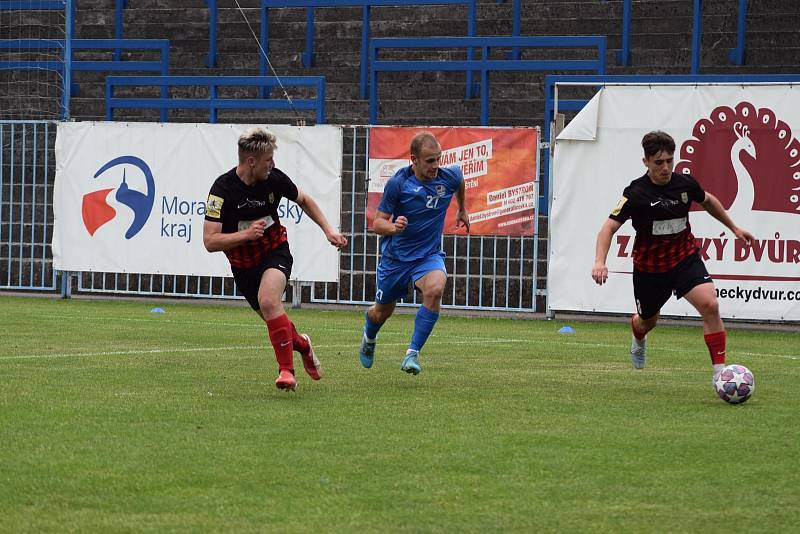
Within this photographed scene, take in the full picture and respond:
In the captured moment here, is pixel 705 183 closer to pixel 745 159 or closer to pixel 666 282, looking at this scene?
pixel 745 159

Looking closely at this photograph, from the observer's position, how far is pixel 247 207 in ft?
29.1

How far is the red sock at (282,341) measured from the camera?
8.70 metres

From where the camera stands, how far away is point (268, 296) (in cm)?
881

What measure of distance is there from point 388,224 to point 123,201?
30.2 feet

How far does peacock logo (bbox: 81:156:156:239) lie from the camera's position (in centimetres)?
1819

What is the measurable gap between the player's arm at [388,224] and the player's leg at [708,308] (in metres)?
1.97

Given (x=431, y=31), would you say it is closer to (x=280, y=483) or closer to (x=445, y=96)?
(x=445, y=96)

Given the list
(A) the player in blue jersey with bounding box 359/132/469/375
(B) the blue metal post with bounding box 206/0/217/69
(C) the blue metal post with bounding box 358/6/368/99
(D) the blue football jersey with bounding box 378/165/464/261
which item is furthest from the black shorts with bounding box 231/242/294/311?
(B) the blue metal post with bounding box 206/0/217/69

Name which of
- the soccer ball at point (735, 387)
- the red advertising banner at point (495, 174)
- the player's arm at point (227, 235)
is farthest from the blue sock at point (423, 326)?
the red advertising banner at point (495, 174)

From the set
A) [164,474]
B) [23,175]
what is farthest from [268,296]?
Answer: [23,175]

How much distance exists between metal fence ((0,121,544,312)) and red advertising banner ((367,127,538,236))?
36 cm

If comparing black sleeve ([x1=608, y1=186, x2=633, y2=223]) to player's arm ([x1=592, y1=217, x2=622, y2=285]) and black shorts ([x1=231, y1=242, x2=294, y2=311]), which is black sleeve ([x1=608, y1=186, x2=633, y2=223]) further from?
black shorts ([x1=231, y1=242, x2=294, y2=311])

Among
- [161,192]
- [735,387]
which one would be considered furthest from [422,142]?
[161,192]

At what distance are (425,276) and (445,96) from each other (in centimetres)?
1193
